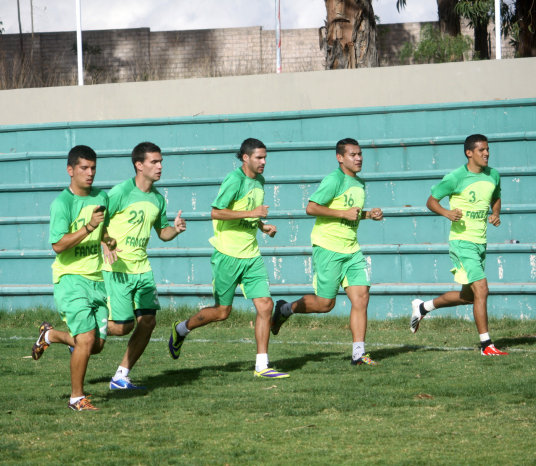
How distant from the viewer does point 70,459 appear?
5852 mm

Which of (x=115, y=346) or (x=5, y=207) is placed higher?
(x=5, y=207)

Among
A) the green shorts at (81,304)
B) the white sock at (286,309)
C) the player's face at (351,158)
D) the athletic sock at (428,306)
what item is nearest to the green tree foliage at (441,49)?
the athletic sock at (428,306)

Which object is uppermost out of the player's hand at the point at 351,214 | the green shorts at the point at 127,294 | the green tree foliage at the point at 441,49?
the green tree foliage at the point at 441,49

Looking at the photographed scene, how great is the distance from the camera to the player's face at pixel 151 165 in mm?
8328

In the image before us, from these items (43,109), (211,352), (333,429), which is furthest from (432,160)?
(333,429)

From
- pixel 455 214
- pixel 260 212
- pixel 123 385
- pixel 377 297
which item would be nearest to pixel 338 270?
pixel 455 214

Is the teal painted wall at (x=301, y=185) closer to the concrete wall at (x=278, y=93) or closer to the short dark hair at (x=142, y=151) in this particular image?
the concrete wall at (x=278, y=93)

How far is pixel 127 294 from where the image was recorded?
27.1ft

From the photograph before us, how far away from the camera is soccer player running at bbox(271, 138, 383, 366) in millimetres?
9438

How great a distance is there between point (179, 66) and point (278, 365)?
11737 mm

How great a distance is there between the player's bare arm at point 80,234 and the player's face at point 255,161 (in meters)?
2.26

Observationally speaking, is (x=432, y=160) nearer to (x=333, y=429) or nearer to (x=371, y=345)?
(x=371, y=345)

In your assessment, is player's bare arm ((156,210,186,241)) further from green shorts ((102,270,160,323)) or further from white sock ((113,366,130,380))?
white sock ((113,366,130,380))

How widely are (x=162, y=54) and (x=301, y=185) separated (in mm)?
10179
